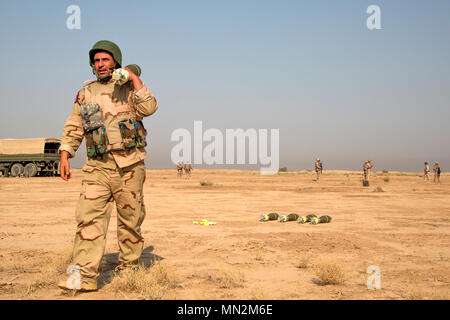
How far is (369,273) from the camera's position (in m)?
4.90

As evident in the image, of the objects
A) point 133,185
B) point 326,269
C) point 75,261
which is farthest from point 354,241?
point 75,261

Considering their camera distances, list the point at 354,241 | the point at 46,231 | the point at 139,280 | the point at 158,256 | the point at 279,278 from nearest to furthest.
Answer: the point at 139,280 < the point at 279,278 < the point at 158,256 < the point at 354,241 < the point at 46,231

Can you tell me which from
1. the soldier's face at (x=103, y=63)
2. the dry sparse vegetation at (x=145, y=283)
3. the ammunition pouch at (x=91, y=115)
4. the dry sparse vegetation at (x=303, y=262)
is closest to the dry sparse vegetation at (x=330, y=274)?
the dry sparse vegetation at (x=303, y=262)

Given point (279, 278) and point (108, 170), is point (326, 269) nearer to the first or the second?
point (279, 278)

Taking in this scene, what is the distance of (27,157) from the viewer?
32.9m

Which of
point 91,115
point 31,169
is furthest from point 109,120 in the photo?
point 31,169

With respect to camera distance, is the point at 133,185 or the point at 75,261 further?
the point at 133,185

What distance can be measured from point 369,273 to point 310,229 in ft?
12.0

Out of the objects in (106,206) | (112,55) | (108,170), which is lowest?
(106,206)

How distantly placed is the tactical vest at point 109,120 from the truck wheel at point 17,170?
3200cm

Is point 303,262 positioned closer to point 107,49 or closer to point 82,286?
point 82,286

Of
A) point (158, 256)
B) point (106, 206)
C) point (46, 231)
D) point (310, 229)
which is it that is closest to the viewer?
point (106, 206)

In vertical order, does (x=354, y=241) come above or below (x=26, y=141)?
below

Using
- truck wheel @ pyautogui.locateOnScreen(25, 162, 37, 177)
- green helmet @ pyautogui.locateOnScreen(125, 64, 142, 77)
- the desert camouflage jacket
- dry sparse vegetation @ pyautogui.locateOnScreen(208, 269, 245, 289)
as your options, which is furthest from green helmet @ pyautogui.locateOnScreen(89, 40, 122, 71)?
truck wheel @ pyautogui.locateOnScreen(25, 162, 37, 177)
